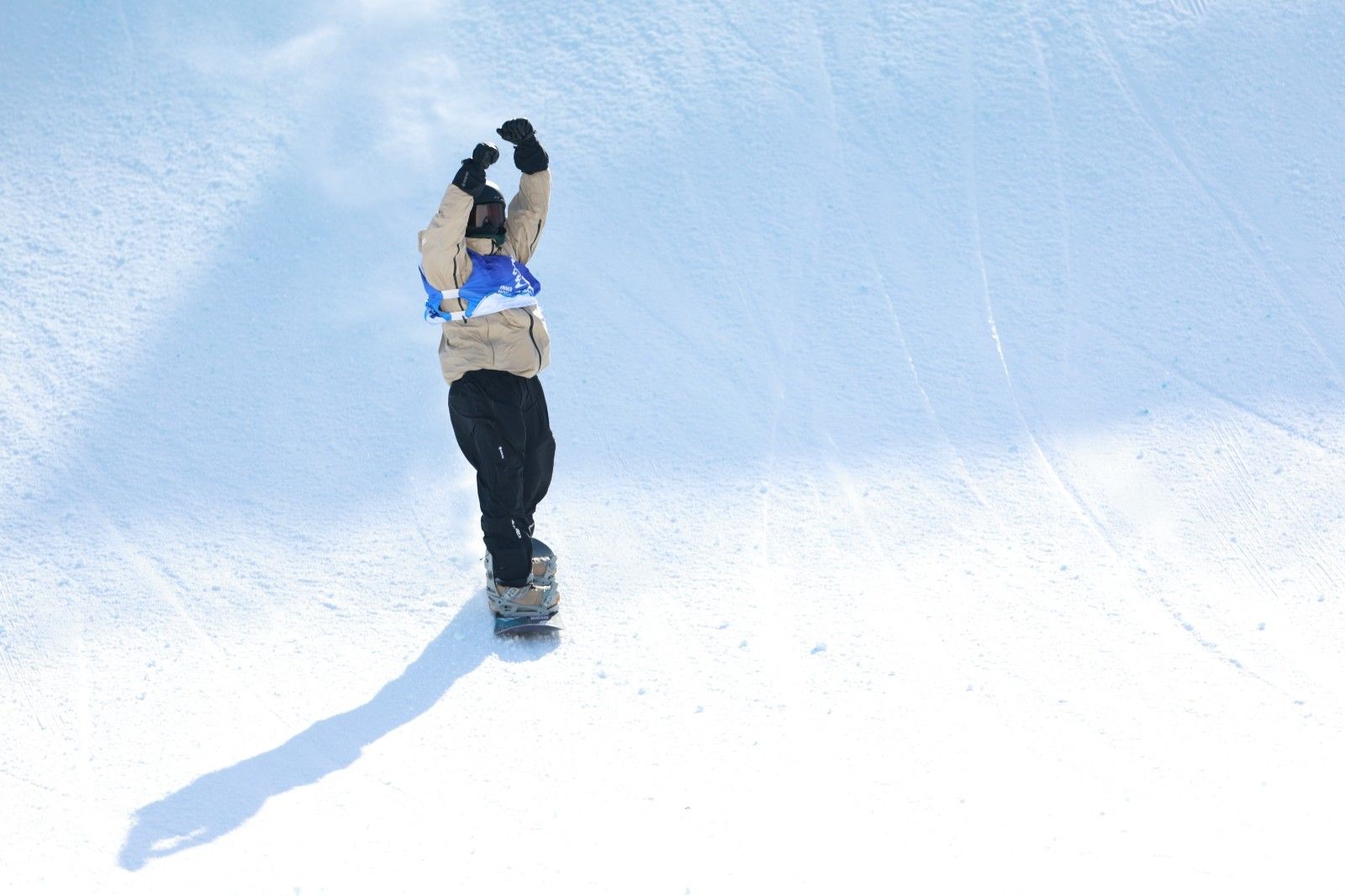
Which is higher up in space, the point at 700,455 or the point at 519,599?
the point at 519,599

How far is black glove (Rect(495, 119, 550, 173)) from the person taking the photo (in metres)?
4.71

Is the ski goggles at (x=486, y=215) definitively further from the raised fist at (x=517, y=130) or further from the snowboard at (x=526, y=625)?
the snowboard at (x=526, y=625)

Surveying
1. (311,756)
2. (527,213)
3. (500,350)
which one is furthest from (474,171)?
(311,756)

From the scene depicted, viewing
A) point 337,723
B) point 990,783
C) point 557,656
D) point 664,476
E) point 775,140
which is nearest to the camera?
point 990,783

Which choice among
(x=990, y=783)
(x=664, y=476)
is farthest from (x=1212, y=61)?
(x=990, y=783)

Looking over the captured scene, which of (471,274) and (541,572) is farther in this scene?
(541,572)

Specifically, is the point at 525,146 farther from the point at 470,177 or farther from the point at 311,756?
the point at 311,756

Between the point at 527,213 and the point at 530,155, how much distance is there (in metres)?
0.19

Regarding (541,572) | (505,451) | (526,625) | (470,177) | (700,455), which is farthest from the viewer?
(700,455)

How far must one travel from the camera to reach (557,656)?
16.0 feet

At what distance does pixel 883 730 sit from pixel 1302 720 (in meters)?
1.26

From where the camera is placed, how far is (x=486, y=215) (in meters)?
4.66

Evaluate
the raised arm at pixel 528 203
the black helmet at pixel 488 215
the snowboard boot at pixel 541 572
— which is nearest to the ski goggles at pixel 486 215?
the black helmet at pixel 488 215

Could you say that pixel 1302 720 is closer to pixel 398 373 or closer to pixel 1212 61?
pixel 398 373
